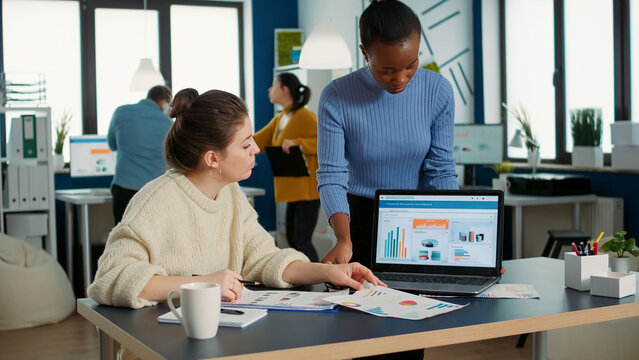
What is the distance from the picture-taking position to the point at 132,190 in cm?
469

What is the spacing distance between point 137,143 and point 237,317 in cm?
341

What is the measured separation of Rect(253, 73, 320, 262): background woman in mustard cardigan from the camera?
15.0 feet

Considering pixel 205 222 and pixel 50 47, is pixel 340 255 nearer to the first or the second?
pixel 205 222

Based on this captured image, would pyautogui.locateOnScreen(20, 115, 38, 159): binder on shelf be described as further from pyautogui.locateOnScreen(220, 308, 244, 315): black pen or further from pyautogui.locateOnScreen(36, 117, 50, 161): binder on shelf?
pyautogui.locateOnScreen(220, 308, 244, 315): black pen

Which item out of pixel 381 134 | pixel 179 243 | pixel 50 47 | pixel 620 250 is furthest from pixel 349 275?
pixel 50 47

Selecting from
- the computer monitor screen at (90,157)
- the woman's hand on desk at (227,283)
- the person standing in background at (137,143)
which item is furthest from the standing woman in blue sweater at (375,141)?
the computer monitor screen at (90,157)

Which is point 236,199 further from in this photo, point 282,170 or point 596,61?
point 596,61

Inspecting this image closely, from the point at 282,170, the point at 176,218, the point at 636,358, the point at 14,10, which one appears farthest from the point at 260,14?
the point at 176,218

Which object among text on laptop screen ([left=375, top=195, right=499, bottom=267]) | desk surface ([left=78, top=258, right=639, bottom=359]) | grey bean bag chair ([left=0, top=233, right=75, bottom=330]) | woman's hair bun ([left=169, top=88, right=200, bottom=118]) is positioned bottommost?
grey bean bag chair ([left=0, top=233, right=75, bottom=330])

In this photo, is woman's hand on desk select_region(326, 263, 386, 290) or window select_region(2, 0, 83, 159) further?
window select_region(2, 0, 83, 159)

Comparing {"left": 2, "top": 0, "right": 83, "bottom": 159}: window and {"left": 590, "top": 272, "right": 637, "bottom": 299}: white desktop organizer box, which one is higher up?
{"left": 2, "top": 0, "right": 83, "bottom": 159}: window

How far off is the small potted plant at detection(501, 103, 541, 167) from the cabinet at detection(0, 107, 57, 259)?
10.2 ft

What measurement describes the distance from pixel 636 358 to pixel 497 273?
1.27 meters

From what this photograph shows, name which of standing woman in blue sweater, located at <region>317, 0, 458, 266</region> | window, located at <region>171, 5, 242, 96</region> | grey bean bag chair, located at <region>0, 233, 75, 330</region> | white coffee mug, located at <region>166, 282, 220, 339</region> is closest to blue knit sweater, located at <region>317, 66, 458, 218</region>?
standing woman in blue sweater, located at <region>317, 0, 458, 266</region>
